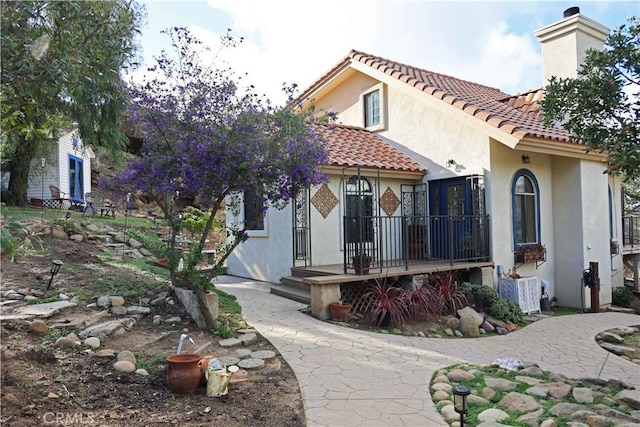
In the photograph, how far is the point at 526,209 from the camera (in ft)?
34.1

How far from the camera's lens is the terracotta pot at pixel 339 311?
718 cm

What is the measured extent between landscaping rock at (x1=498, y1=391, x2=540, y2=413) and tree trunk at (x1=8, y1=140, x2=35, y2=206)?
16.7 m

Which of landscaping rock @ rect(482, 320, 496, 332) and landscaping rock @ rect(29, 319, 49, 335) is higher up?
landscaping rock @ rect(29, 319, 49, 335)

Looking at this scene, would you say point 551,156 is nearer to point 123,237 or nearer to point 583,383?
point 583,383

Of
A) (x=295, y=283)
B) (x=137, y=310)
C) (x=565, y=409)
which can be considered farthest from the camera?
(x=295, y=283)

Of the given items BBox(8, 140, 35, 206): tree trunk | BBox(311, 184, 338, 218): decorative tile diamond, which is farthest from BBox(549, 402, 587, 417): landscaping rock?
BBox(8, 140, 35, 206): tree trunk

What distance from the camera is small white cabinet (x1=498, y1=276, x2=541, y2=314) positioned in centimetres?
930

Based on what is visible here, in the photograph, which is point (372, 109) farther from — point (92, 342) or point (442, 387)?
point (92, 342)

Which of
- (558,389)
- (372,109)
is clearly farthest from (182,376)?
(372,109)

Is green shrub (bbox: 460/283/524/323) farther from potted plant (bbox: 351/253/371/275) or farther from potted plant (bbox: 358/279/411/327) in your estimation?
potted plant (bbox: 351/253/371/275)

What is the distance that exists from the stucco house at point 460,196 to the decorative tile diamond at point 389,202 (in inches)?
1.1

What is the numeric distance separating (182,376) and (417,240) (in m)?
7.63

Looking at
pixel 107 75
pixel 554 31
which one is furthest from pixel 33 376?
pixel 554 31

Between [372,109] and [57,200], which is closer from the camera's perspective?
[372,109]
